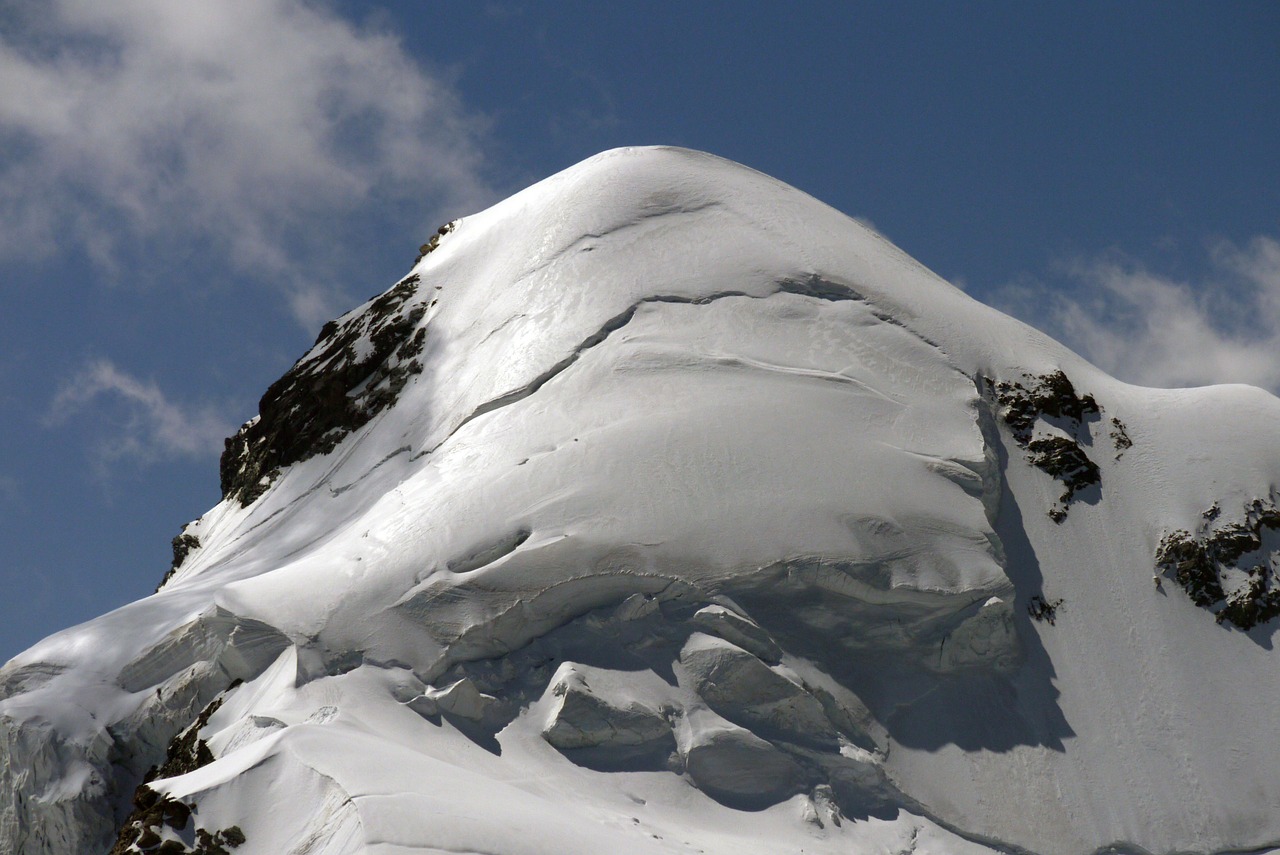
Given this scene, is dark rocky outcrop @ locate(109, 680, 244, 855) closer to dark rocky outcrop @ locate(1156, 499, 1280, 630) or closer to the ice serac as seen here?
the ice serac

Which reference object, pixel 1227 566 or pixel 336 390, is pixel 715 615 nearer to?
pixel 1227 566

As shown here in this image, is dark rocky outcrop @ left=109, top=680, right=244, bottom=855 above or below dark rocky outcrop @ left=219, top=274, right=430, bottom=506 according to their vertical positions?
below

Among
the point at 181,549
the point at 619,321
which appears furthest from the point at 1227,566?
the point at 181,549

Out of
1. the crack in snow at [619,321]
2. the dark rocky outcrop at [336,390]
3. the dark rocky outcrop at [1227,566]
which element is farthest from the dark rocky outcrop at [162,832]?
the dark rocky outcrop at [1227,566]

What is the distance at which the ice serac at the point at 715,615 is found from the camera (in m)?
16.8

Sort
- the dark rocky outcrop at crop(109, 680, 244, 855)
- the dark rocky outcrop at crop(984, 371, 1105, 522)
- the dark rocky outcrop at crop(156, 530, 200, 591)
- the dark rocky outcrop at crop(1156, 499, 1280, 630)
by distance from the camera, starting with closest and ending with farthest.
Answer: the dark rocky outcrop at crop(109, 680, 244, 855) < the dark rocky outcrop at crop(1156, 499, 1280, 630) < the dark rocky outcrop at crop(984, 371, 1105, 522) < the dark rocky outcrop at crop(156, 530, 200, 591)

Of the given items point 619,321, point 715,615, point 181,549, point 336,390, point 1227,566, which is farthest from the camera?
point 181,549

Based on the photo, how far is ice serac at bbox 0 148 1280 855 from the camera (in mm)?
16812

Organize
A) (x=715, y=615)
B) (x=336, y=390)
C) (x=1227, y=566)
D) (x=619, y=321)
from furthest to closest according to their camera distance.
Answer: (x=336, y=390), (x=619, y=321), (x=1227, y=566), (x=715, y=615)

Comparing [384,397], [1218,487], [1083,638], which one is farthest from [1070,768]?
[384,397]

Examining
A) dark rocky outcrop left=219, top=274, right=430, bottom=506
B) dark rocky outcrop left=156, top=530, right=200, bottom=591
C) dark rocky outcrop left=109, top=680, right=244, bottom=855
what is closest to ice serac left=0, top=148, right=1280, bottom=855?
dark rocky outcrop left=109, top=680, right=244, bottom=855

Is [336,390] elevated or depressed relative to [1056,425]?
elevated

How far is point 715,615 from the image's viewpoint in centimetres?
1847

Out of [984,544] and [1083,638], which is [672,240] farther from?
[1083,638]
